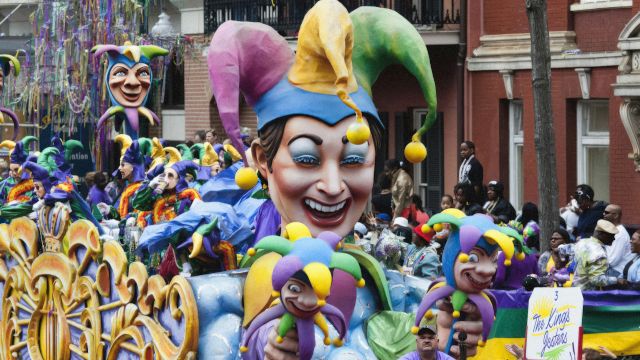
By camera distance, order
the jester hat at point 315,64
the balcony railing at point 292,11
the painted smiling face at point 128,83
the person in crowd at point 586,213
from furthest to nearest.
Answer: the balcony railing at point 292,11 < the person in crowd at point 586,213 < the painted smiling face at point 128,83 < the jester hat at point 315,64

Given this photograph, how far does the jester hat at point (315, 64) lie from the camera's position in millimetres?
8406

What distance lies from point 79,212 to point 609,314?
354 cm

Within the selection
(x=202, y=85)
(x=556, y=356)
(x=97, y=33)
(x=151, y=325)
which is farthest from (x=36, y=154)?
(x=202, y=85)

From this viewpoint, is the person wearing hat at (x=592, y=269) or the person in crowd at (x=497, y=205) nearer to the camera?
the person wearing hat at (x=592, y=269)

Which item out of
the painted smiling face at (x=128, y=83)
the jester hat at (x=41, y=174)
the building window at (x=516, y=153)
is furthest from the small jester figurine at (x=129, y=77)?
the building window at (x=516, y=153)

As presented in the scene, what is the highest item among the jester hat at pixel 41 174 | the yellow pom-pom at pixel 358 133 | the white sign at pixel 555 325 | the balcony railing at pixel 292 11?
the balcony railing at pixel 292 11

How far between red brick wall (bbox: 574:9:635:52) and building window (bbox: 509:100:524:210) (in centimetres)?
157

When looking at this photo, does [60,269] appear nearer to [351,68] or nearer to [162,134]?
[351,68]

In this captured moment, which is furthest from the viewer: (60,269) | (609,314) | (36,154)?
(36,154)

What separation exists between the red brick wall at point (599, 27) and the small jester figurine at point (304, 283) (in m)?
10.8

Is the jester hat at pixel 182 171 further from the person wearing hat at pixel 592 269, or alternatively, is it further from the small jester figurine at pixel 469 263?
the small jester figurine at pixel 469 263

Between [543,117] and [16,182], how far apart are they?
4300 millimetres

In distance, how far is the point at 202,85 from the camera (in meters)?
26.8

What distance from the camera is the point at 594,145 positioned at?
19.0 m
